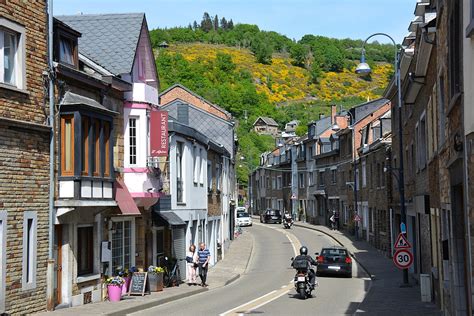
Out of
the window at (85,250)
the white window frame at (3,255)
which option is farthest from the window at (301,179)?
the white window frame at (3,255)

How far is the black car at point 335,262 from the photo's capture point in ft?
A: 107

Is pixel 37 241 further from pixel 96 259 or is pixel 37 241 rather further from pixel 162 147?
pixel 162 147

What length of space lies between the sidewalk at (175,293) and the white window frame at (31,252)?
1034 millimetres

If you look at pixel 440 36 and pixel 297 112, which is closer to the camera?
pixel 440 36

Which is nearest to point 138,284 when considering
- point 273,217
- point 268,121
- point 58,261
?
point 58,261

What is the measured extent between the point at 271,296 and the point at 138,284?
4.47 metres

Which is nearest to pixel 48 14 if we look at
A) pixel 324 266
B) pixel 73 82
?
pixel 73 82

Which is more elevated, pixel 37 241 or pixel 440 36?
pixel 440 36

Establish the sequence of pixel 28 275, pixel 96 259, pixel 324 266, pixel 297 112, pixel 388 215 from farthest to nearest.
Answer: pixel 297 112 → pixel 388 215 → pixel 324 266 → pixel 96 259 → pixel 28 275

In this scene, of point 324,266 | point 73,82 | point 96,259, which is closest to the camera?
point 73,82

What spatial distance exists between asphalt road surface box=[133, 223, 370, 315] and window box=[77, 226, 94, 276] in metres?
2.16

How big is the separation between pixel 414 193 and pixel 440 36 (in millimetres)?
13826

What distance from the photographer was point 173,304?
72.9ft

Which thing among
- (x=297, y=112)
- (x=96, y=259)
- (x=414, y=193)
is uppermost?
(x=297, y=112)
